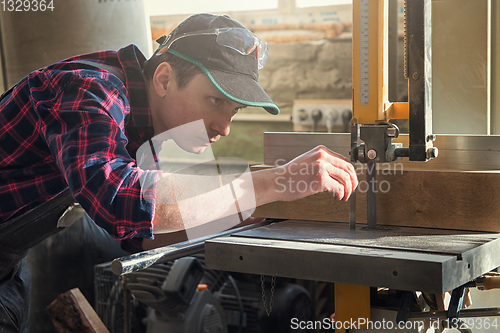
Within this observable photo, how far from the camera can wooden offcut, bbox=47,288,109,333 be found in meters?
1.76

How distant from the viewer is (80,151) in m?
0.93

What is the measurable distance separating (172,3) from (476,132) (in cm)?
221

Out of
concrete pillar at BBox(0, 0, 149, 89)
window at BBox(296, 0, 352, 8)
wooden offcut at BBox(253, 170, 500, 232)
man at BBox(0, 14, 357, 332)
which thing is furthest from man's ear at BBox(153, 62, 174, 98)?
window at BBox(296, 0, 352, 8)

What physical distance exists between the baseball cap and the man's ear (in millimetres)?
41

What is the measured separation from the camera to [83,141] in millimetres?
934

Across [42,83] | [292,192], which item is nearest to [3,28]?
[42,83]

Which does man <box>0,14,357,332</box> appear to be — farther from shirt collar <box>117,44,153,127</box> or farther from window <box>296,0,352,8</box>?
window <box>296,0,352,8</box>

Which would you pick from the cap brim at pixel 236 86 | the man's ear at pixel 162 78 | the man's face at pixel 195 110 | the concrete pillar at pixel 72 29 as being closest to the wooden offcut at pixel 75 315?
the man's face at pixel 195 110

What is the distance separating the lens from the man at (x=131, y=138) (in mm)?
932

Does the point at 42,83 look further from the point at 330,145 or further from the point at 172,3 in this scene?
the point at 172,3

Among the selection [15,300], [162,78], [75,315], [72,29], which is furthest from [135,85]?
[72,29]

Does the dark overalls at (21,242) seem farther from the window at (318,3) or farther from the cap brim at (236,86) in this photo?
the window at (318,3)

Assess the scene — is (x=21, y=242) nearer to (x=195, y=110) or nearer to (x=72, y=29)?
(x=195, y=110)

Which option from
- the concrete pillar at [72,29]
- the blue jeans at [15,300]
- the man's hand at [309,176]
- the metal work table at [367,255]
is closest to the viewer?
the metal work table at [367,255]
